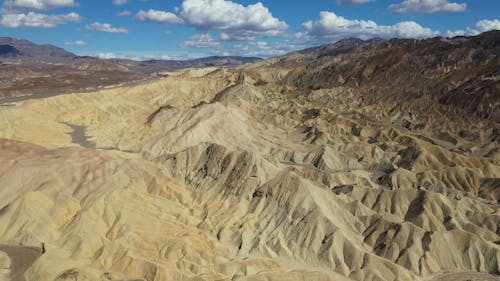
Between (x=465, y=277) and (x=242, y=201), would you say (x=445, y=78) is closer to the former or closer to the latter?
(x=242, y=201)

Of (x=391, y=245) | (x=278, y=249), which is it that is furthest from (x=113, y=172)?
(x=391, y=245)

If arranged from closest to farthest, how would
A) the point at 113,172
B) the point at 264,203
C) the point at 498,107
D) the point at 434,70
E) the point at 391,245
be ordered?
→ the point at 391,245
the point at 264,203
the point at 113,172
the point at 498,107
the point at 434,70

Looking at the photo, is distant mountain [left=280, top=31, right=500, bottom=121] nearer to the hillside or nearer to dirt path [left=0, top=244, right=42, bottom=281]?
the hillside

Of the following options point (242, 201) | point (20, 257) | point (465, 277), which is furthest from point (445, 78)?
point (20, 257)

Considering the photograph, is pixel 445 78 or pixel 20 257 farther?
pixel 445 78

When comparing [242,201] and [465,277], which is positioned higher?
[242,201]

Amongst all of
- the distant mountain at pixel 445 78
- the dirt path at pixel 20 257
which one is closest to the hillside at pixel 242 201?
the dirt path at pixel 20 257

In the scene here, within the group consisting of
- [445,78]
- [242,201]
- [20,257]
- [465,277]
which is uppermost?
[445,78]

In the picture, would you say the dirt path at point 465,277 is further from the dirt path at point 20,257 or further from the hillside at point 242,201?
the dirt path at point 20,257

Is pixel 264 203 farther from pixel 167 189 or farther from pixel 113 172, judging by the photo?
pixel 113 172
